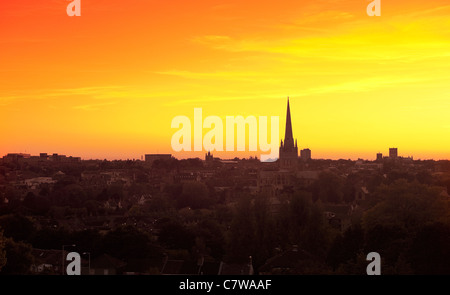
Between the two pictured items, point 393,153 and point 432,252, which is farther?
point 393,153

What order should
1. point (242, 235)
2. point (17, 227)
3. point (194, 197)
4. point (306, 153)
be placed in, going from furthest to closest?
point (306, 153)
point (194, 197)
point (17, 227)
point (242, 235)

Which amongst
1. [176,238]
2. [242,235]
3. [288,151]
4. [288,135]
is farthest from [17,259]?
[288,135]

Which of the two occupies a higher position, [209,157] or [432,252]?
[209,157]

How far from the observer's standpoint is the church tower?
116750mm

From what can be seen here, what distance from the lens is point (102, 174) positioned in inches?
4375

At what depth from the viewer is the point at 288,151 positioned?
117625mm

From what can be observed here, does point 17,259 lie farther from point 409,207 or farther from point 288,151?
point 288,151

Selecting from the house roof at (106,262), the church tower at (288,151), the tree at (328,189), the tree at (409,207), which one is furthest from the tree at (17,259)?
the church tower at (288,151)

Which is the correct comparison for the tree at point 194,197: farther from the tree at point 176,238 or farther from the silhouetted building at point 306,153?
the silhouetted building at point 306,153

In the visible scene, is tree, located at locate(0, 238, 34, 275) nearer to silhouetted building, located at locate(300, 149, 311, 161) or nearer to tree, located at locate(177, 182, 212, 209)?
tree, located at locate(177, 182, 212, 209)

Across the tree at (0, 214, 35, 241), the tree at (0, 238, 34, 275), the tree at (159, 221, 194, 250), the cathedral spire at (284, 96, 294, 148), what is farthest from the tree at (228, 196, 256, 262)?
the cathedral spire at (284, 96, 294, 148)
